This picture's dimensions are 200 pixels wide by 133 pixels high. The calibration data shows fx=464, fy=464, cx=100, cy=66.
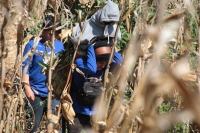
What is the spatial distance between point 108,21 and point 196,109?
1921 millimetres

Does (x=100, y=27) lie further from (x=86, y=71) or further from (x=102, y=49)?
(x=86, y=71)

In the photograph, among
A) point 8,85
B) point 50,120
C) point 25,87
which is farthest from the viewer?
point 25,87

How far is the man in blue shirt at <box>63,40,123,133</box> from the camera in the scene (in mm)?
2686

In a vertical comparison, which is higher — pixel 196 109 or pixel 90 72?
pixel 196 109

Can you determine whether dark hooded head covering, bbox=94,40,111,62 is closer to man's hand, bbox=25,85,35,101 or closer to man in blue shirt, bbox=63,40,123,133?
man in blue shirt, bbox=63,40,123,133

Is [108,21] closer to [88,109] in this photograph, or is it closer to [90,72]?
[90,72]

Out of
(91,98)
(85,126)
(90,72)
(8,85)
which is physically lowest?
(85,126)

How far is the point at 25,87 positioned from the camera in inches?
127

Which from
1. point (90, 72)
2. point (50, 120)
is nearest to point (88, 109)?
point (90, 72)

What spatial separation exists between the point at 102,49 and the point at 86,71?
170mm

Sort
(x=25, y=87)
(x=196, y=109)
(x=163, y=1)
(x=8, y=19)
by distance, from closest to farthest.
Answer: (x=196, y=109) → (x=163, y=1) → (x=8, y=19) → (x=25, y=87)

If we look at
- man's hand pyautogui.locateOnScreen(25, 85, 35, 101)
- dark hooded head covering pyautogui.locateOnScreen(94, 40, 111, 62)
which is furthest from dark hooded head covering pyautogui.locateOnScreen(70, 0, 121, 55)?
man's hand pyautogui.locateOnScreen(25, 85, 35, 101)

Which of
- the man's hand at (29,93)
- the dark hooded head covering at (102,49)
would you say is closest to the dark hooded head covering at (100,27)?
the dark hooded head covering at (102,49)

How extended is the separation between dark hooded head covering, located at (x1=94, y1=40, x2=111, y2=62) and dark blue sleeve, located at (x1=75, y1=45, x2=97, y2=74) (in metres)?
0.05
